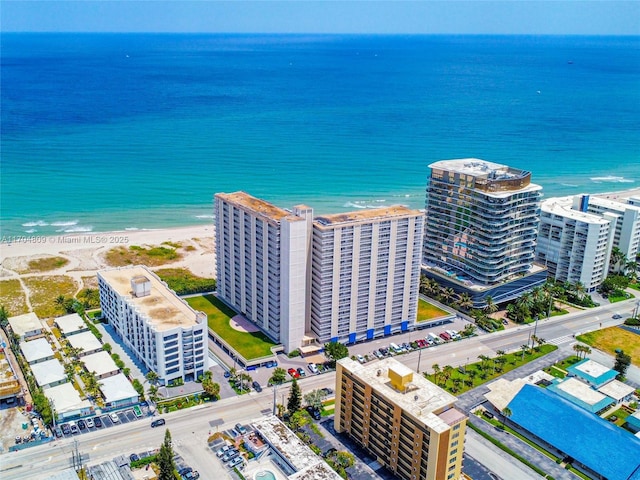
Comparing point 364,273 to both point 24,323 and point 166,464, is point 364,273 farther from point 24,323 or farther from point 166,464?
point 24,323

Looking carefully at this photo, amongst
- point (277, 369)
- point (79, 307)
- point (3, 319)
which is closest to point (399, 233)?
point (277, 369)

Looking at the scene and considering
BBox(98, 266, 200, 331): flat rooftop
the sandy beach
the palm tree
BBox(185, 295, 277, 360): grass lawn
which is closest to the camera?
BBox(98, 266, 200, 331): flat rooftop

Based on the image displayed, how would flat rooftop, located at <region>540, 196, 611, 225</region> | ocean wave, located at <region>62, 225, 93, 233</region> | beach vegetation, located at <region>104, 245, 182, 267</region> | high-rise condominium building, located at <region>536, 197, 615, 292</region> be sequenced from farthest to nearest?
ocean wave, located at <region>62, 225, 93, 233</region> < beach vegetation, located at <region>104, 245, 182, 267</region> < flat rooftop, located at <region>540, 196, 611, 225</region> < high-rise condominium building, located at <region>536, 197, 615, 292</region>

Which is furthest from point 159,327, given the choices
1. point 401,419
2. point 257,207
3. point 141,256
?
point 141,256

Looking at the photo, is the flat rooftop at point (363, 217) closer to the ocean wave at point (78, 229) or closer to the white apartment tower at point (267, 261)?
the white apartment tower at point (267, 261)

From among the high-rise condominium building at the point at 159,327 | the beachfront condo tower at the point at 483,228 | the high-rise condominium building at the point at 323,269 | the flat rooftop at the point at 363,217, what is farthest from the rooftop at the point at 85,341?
the beachfront condo tower at the point at 483,228

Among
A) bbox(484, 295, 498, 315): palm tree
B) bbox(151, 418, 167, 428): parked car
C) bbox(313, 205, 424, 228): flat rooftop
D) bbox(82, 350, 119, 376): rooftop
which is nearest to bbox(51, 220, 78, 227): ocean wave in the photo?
bbox(82, 350, 119, 376): rooftop

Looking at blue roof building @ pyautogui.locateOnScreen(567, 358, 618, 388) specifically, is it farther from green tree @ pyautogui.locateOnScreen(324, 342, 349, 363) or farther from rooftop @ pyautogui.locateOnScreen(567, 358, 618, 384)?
A: green tree @ pyautogui.locateOnScreen(324, 342, 349, 363)
